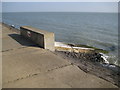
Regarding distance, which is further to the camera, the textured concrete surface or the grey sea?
the grey sea

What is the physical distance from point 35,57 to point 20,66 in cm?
88

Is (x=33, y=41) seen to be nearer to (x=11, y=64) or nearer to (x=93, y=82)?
(x=11, y=64)

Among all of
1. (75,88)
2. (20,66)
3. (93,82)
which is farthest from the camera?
(20,66)

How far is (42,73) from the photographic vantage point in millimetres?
4328

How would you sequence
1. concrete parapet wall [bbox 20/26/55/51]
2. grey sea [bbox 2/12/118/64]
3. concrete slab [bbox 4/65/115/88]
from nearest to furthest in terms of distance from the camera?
concrete slab [bbox 4/65/115/88]
concrete parapet wall [bbox 20/26/55/51]
grey sea [bbox 2/12/118/64]

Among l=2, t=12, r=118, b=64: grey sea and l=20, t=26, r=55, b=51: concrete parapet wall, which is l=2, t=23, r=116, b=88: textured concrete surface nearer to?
l=20, t=26, r=55, b=51: concrete parapet wall

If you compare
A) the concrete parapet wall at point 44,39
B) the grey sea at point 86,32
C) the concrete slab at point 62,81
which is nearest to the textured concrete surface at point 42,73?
the concrete slab at point 62,81

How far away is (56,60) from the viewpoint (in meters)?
5.31

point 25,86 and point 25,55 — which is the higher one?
point 25,55

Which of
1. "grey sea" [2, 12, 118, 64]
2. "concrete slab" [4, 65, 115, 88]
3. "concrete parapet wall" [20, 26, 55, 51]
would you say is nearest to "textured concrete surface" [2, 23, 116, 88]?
"concrete slab" [4, 65, 115, 88]

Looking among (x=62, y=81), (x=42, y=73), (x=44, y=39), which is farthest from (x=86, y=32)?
(x=62, y=81)

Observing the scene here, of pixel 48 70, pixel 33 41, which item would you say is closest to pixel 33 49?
pixel 33 41

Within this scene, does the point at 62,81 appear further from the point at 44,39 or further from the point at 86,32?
→ the point at 86,32

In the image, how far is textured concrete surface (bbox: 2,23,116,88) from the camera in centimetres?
Answer: 373
